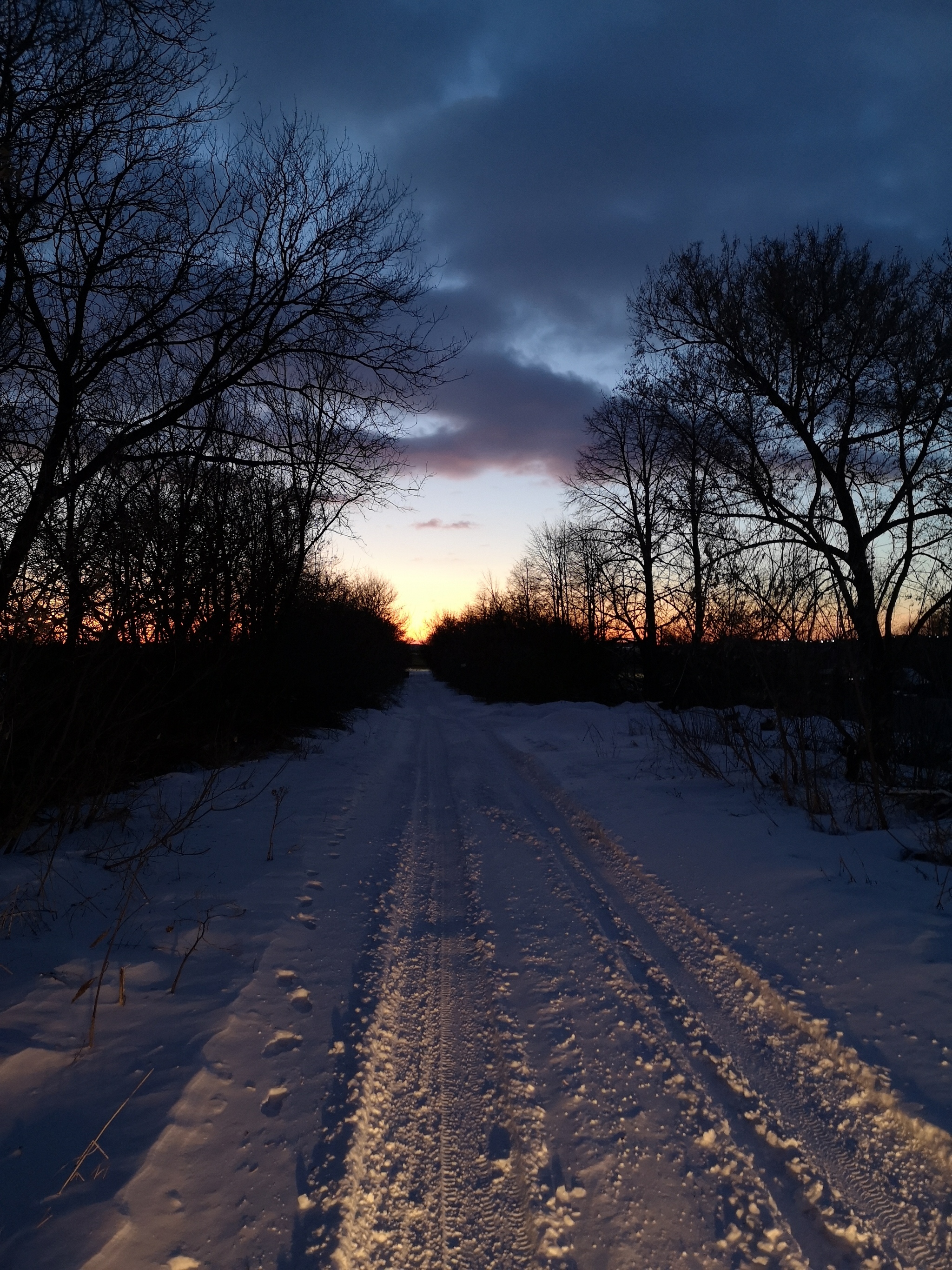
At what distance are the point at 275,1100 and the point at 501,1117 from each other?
964 millimetres

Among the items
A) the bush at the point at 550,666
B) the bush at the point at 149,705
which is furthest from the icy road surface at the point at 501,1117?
the bush at the point at 550,666

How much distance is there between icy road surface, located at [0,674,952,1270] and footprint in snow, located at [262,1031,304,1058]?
2 centimetres

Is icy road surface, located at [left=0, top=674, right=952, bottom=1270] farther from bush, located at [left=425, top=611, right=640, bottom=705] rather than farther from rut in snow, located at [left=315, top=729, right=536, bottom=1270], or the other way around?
bush, located at [left=425, top=611, right=640, bottom=705]

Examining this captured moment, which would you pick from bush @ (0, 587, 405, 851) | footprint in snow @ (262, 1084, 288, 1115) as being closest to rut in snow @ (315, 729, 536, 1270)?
footprint in snow @ (262, 1084, 288, 1115)

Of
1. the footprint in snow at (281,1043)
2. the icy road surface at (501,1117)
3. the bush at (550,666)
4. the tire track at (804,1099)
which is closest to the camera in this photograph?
the icy road surface at (501,1117)

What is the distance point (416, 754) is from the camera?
1399 cm

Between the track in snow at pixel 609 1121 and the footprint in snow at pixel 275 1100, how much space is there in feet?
0.98

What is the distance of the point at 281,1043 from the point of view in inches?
132

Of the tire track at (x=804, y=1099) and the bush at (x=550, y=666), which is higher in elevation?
the bush at (x=550, y=666)

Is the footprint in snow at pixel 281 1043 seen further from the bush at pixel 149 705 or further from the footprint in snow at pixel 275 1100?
the bush at pixel 149 705

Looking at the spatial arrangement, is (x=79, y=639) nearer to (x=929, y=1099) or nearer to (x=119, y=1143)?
(x=119, y=1143)

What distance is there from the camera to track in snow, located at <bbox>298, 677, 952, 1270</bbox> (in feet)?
7.54

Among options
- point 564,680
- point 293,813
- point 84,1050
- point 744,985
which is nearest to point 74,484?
point 293,813

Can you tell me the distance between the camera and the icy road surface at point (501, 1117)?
226cm
